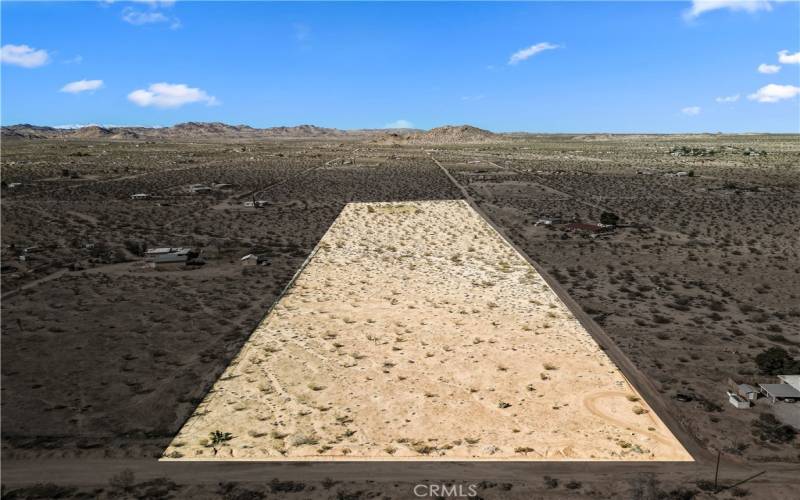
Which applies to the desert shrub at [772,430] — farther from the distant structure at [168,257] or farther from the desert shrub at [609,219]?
the desert shrub at [609,219]

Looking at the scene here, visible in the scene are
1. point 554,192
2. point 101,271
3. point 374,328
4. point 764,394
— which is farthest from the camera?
point 554,192

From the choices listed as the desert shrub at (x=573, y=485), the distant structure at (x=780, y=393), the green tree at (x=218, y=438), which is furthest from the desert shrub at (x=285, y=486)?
the distant structure at (x=780, y=393)

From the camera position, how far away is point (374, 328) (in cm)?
2039

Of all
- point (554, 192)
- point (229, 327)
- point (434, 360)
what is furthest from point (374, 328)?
point (554, 192)

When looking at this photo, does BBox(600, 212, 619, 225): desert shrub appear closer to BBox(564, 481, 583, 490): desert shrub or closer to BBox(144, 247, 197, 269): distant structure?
BBox(144, 247, 197, 269): distant structure

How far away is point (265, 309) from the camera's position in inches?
885

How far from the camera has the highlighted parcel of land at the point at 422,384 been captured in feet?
42.5

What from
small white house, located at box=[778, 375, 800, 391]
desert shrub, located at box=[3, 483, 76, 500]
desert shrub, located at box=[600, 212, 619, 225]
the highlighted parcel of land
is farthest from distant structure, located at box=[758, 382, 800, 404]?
desert shrub, located at box=[600, 212, 619, 225]

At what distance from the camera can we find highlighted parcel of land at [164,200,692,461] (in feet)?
42.5

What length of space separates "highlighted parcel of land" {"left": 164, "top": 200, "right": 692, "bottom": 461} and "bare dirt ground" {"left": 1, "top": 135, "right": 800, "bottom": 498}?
773 millimetres

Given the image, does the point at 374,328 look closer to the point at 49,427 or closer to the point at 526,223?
the point at 49,427

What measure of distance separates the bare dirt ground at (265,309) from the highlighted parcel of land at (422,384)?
0.77m

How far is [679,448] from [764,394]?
4602 millimetres

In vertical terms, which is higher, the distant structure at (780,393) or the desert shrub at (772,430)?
the distant structure at (780,393)
